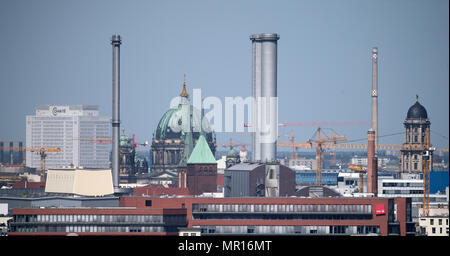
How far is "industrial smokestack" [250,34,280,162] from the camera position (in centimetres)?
18125

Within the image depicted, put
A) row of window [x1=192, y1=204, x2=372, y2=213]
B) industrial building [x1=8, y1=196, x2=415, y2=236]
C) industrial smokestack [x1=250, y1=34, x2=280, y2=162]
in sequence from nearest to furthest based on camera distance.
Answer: industrial building [x1=8, y1=196, x2=415, y2=236] → row of window [x1=192, y1=204, x2=372, y2=213] → industrial smokestack [x1=250, y1=34, x2=280, y2=162]

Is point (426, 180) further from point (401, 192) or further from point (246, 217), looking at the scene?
point (246, 217)

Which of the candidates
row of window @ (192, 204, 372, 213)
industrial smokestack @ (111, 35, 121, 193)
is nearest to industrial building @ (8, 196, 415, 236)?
row of window @ (192, 204, 372, 213)

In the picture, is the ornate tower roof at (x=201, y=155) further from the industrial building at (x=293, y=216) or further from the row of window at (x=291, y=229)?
the row of window at (x=291, y=229)

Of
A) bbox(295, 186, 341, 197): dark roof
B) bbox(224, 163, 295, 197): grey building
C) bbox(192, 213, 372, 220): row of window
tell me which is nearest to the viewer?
bbox(192, 213, 372, 220): row of window

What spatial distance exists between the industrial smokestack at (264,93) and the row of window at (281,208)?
2922 inches

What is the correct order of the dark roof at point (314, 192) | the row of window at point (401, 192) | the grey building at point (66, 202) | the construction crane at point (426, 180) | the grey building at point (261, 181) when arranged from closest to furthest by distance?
the grey building at point (66, 202) < the grey building at point (261, 181) < the dark roof at point (314, 192) < the construction crane at point (426, 180) < the row of window at point (401, 192)

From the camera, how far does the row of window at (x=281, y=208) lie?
105500 mm

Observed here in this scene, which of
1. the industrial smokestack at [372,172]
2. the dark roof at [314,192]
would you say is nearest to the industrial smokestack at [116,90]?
the dark roof at [314,192]

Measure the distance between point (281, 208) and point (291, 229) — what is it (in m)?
2.70

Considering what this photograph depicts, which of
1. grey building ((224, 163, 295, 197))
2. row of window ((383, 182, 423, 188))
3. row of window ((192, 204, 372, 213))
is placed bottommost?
row of window ((383, 182, 423, 188))

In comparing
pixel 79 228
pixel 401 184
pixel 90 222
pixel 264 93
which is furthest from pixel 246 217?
pixel 264 93

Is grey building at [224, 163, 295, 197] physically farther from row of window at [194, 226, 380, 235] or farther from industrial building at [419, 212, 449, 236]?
row of window at [194, 226, 380, 235]

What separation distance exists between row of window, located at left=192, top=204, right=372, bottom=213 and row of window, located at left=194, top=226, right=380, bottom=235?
1.88m
